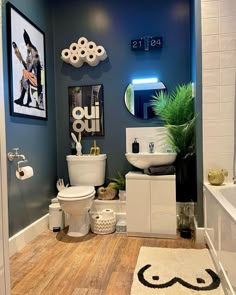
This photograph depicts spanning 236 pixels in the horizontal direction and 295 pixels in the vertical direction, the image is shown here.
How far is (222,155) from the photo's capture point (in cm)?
246

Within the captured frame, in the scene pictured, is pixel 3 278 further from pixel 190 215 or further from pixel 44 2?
pixel 44 2

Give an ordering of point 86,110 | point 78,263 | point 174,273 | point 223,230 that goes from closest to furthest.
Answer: point 223,230 < point 174,273 < point 78,263 < point 86,110

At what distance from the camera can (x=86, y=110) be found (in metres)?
3.21

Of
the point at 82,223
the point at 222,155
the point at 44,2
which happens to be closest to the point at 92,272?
the point at 82,223

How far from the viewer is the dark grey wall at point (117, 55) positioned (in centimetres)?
302

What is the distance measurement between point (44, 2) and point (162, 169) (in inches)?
93.5

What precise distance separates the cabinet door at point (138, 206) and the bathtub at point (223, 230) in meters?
0.57

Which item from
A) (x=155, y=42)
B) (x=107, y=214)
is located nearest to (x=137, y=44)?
(x=155, y=42)

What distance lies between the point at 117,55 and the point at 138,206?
182cm

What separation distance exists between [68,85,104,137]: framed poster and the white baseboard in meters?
1.14

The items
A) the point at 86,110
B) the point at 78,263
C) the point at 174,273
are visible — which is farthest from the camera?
the point at 86,110

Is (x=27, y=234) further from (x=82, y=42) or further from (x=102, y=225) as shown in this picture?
(x=82, y=42)

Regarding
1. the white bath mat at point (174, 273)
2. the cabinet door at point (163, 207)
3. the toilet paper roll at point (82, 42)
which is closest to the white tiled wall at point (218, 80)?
the cabinet door at point (163, 207)

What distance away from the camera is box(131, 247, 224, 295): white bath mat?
168cm
